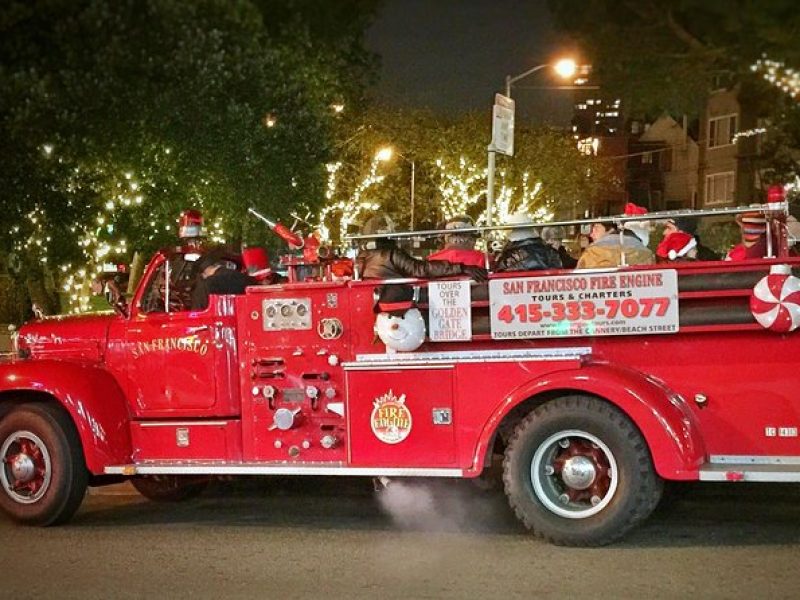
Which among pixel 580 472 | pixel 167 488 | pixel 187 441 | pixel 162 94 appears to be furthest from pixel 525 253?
pixel 167 488

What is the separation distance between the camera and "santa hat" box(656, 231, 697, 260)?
7641 millimetres

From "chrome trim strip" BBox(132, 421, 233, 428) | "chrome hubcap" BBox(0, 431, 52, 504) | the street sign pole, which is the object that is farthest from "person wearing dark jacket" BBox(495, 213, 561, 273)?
the street sign pole

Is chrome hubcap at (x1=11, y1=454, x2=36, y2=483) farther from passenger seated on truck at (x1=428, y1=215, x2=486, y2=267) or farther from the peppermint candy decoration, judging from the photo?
the peppermint candy decoration

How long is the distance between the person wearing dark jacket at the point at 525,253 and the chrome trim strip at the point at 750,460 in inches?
68.8

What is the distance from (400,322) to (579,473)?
153 cm

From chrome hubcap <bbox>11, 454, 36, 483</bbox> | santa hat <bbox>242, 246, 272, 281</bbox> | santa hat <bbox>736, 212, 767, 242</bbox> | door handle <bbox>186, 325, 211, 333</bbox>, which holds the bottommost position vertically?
chrome hubcap <bbox>11, 454, 36, 483</bbox>

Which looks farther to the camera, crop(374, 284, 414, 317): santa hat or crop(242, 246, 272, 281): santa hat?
crop(242, 246, 272, 281): santa hat

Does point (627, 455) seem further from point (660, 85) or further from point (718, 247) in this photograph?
point (718, 247)

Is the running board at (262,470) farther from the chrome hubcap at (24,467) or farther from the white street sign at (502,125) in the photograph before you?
the white street sign at (502,125)

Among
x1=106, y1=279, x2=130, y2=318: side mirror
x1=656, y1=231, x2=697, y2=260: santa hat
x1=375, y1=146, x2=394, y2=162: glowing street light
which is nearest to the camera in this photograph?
x1=656, y1=231, x2=697, y2=260: santa hat

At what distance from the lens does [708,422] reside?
6.59 m

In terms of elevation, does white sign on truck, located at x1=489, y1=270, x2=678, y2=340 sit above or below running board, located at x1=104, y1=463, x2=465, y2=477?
above

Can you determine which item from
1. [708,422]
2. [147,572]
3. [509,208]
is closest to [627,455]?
[708,422]

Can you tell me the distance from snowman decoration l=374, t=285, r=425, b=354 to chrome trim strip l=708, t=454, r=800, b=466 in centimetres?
204
